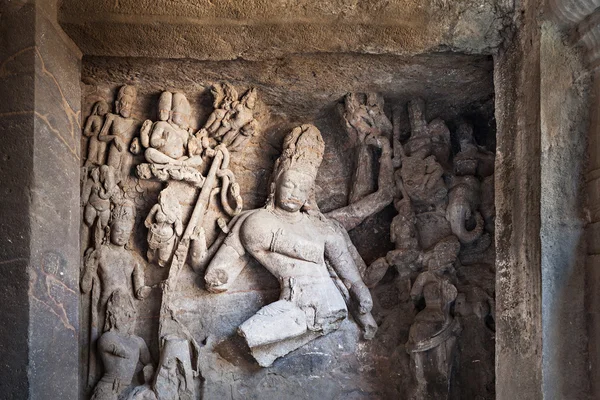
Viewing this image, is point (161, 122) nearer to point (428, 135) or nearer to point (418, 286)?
point (428, 135)

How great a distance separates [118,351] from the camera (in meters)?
5.19

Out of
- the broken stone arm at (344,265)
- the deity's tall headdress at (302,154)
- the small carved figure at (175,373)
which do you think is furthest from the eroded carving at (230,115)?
the small carved figure at (175,373)

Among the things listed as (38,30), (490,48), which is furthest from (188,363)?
(490,48)

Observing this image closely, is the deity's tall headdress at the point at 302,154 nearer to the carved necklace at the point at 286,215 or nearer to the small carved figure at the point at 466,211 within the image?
the carved necklace at the point at 286,215

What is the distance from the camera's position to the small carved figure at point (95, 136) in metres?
5.43

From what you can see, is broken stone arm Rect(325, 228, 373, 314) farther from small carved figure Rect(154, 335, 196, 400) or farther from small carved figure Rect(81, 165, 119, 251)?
small carved figure Rect(81, 165, 119, 251)

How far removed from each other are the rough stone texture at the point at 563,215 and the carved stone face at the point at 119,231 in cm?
315

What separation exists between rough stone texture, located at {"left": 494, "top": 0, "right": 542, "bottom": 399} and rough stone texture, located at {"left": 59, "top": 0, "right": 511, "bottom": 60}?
0.96 feet

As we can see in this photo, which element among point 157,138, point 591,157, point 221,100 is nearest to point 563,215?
point 591,157

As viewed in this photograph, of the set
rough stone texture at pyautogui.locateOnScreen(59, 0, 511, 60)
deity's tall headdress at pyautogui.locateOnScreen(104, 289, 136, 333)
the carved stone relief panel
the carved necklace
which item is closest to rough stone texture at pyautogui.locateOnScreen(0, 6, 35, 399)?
rough stone texture at pyautogui.locateOnScreen(59, 0, 511, 60)

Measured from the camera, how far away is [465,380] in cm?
548

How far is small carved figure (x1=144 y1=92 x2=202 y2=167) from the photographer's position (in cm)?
543

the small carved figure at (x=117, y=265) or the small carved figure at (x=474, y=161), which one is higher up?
the small carved figure at (x=474, y=161)

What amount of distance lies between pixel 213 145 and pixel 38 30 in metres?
1.71
